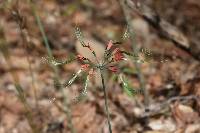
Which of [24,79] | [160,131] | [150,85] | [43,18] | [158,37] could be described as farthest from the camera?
[43,18]

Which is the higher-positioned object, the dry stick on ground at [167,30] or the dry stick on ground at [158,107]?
the dry stick on ground at [167,30]

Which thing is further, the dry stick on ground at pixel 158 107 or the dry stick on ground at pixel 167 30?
the dry stick on ground at pixel 167 30

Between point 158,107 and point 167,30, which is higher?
point 167,30

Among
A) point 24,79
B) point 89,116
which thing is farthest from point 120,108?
point 24,79

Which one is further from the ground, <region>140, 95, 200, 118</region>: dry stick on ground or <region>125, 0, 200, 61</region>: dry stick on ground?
<region>125, 0, 200, 61</region>: dry stick on ground

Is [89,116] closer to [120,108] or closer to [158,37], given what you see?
[120,108]

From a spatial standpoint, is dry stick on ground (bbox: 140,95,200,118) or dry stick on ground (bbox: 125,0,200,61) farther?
dry stick on ground (bbox: 125,0,200,61)

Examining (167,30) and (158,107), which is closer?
(158,107)

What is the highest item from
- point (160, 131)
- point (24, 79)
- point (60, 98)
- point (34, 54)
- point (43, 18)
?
point (43, 18)
